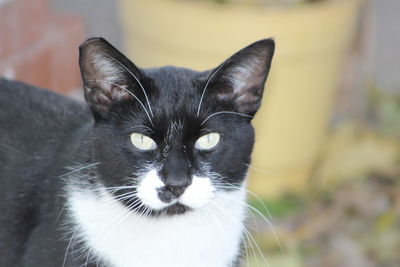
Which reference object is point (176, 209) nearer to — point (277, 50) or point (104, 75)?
point (104, 75)

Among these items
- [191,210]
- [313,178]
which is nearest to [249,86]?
[191,210]

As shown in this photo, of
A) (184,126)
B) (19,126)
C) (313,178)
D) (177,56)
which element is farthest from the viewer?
(313,178)

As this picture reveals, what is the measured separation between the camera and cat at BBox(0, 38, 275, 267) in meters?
1.76

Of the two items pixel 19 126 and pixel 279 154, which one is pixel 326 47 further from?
pixel 19 126

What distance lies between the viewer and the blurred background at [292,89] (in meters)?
2.88

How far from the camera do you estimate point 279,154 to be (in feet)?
10.8

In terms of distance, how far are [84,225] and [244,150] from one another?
16.4 inches

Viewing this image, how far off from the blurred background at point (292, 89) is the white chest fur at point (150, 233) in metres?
0.72

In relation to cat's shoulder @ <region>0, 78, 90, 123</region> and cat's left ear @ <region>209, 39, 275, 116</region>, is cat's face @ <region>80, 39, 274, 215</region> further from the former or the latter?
cat's shoulder @ <region>0, 78, 90, 123</region>

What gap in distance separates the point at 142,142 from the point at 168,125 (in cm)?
7

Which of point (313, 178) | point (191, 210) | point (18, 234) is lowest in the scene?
point (313, 178)

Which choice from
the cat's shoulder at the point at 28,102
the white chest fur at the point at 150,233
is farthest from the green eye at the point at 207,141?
the cat's shoulder at the point at 28,102

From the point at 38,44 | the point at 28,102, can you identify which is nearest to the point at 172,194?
the point at 28,102

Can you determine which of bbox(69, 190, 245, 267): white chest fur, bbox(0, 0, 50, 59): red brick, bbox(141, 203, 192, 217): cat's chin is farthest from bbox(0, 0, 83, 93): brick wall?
bbox(141, 203, 192, 217): cat's chin
